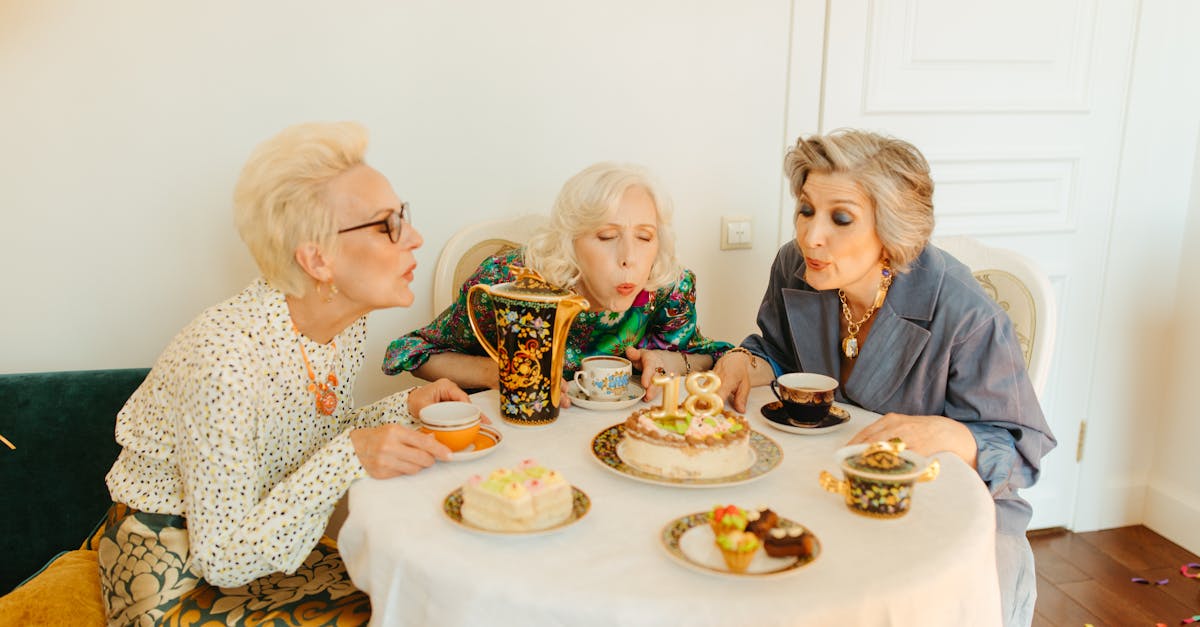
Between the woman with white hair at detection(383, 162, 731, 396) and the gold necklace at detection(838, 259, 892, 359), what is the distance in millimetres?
324

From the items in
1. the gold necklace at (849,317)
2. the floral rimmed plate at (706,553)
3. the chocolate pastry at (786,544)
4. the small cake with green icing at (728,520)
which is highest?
the gold necklace at (849,317)

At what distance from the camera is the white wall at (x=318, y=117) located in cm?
212

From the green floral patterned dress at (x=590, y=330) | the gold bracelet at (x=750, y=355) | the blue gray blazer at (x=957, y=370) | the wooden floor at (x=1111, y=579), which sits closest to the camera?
the blue gray blazer at (x=957, y=370)

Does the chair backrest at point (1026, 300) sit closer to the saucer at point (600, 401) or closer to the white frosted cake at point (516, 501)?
the saucer at point (600, 401)

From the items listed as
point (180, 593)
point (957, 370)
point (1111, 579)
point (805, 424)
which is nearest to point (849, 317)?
point (957, 370)

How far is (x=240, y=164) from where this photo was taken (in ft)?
7.34

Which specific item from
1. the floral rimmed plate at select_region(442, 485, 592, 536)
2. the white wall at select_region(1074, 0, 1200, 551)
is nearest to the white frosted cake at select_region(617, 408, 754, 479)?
the floral rimmed plate at select_region(442, 485, 592, 536)

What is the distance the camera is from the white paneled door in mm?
2582

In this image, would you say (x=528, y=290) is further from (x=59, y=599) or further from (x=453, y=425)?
(x=59, y=599)

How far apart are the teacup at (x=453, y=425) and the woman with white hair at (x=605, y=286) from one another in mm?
437

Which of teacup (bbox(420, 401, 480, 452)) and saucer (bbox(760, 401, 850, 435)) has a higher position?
teacup (bbox(420, 401, 480, 452))

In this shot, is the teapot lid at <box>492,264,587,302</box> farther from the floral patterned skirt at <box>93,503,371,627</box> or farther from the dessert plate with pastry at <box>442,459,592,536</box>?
the floral patterned skirt at <box>93,503,371,627</box>

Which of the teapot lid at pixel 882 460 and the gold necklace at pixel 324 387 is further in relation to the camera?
the gold necklace at pixel 324 387

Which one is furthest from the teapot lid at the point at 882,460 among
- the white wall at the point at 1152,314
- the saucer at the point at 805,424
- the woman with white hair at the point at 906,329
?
the white wall at the point at 1152,314
